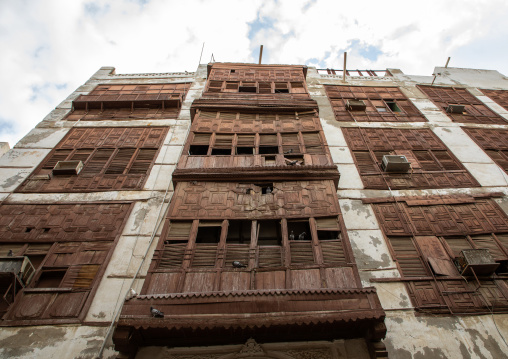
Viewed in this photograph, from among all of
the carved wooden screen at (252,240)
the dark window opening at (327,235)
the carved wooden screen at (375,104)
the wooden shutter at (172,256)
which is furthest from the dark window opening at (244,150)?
the carved wooden screen at (375,104)

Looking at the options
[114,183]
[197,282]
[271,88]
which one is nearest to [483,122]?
[271,88]

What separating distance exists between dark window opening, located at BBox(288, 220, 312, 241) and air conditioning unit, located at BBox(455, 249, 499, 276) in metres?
3.82

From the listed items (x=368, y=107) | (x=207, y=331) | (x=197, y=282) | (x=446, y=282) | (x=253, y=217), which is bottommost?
(x=207, y=331)

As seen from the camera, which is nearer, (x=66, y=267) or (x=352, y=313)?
(x=352, y=313)

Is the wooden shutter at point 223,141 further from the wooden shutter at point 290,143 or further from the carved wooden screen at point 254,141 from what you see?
the wooden shutter at point 290,143

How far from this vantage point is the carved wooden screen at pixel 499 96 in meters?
15.1

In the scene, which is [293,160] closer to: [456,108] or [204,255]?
[204,255]

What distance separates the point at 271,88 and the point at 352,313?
1071 cm

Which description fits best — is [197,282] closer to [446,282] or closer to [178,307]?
[178,307]

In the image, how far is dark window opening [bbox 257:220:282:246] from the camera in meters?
7.86

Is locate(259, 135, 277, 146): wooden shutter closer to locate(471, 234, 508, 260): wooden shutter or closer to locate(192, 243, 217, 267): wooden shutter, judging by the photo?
locate(192, 243, 217, 267): wooden shutter

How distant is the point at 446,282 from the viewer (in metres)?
7.41

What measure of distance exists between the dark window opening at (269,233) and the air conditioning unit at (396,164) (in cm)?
491

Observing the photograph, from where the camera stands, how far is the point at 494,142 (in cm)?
1230
